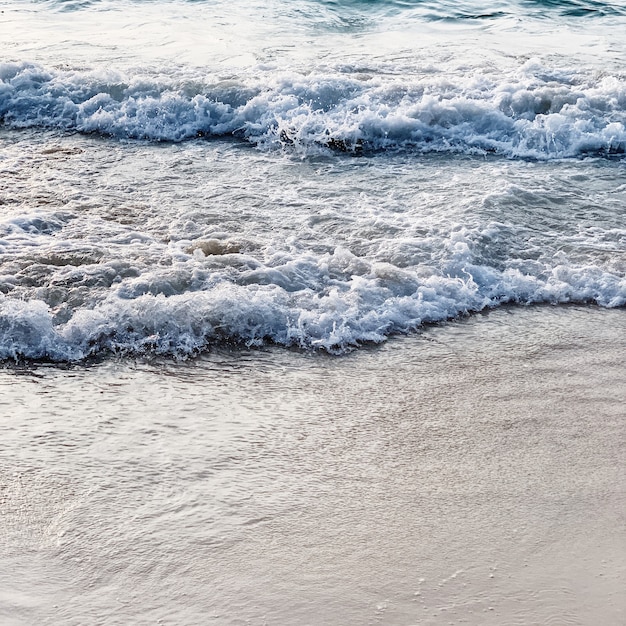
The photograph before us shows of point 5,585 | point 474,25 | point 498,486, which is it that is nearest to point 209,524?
point 5,585

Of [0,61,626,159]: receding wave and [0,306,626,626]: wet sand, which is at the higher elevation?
[0,61,626,159]: receding wave

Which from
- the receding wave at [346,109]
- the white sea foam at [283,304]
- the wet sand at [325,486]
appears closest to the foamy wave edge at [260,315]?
the white sea foam at [283,304]

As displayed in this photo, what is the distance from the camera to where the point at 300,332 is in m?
4.66

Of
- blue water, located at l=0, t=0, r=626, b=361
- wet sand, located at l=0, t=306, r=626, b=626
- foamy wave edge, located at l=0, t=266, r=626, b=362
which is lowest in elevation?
wet sand, located at l=0, t=306, r=626, b=626

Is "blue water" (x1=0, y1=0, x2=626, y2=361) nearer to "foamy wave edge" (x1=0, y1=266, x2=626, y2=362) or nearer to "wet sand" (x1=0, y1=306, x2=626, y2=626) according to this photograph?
"foamy wave edge" (x1=0, y1=266, x2=626, y2=362)

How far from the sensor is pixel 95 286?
5062 mm

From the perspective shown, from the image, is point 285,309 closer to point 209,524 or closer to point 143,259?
point 143,259

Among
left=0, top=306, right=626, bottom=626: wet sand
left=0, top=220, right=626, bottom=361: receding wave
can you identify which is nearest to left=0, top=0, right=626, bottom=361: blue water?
left=0, top=220, right=626, bottom=361: receding wave

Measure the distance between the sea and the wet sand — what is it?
0.01 meters

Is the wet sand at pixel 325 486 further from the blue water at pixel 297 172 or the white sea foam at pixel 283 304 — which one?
the blue water at pixel 297 172

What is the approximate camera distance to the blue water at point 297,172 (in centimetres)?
489

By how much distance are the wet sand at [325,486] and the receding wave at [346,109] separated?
4124 mm

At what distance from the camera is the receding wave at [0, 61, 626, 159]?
8312 millimetres

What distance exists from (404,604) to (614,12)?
1272 centimetres
